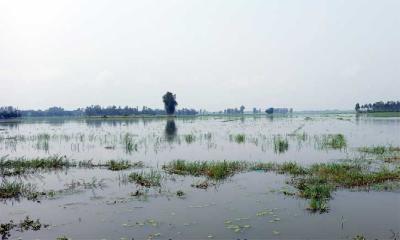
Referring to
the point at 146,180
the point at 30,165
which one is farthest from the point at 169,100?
the point at 146,180

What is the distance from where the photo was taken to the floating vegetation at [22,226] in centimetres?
1193

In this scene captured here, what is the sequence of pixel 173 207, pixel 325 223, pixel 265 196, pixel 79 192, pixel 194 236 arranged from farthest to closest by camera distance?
pixel 79 192 → pixel 265 196 → pixel 173 207 → pixel 325 223 → pixel 194 236

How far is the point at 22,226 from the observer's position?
12383 mm

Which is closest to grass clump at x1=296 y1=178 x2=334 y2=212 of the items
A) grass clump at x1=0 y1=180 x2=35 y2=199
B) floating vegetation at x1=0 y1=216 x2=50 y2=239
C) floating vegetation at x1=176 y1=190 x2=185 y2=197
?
floating vegetation at x1=176 y1=190 x2=185 y2=197

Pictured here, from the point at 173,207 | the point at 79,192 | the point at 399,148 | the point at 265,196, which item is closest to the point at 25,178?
the point at 79,192

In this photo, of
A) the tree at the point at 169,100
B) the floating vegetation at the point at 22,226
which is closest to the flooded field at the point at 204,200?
the floating vegetation at the point at 22,226

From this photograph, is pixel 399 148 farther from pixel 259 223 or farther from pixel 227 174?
pixel 259 223

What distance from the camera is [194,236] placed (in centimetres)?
1130

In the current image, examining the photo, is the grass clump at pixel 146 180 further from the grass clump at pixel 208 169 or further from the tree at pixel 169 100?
the tree at pixel 169 100

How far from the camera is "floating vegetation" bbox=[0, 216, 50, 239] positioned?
11925 millimetres

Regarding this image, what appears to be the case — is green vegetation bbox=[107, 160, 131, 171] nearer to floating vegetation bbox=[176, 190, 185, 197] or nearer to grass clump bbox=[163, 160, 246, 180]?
grass clump bbox=[163, 160, 246, 180]

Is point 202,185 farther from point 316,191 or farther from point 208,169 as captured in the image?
point 316,191

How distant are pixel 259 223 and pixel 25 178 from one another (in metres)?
15.3

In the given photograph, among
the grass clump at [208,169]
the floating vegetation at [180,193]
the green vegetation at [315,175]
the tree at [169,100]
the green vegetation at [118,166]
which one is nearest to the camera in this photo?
the green vegetation at [315,175]
